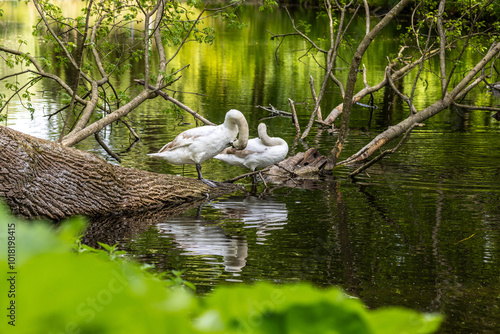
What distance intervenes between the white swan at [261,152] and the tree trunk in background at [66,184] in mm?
1464

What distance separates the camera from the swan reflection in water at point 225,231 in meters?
6.12

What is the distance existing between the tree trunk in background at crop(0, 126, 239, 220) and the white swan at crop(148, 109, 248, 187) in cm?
57

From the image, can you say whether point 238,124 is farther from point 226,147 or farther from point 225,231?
point 225,231

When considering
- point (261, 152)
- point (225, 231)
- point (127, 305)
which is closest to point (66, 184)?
point (225, 231)

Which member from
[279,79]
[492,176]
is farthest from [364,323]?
[279,79]

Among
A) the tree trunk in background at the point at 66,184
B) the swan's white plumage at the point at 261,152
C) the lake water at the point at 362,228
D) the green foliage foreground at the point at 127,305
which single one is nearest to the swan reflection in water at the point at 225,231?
the lake water at the point at 362,228

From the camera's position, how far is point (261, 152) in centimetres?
954

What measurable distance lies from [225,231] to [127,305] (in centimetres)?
658

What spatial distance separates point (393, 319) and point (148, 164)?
10349mm

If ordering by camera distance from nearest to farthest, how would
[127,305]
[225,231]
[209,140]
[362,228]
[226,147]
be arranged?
[127,305]
[225,231]
[362,228]
[209,140]
[226,147]

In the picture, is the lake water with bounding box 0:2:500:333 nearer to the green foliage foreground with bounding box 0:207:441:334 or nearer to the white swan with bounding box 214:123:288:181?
the white swan with bounding box 214:123:288:181

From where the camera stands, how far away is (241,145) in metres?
9.05

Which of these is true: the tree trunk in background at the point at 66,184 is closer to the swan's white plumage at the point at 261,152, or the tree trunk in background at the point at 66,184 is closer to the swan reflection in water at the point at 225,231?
the swan reflection in water at the point at 225,231

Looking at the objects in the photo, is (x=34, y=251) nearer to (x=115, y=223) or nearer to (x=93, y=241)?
(x=93, y=241)
